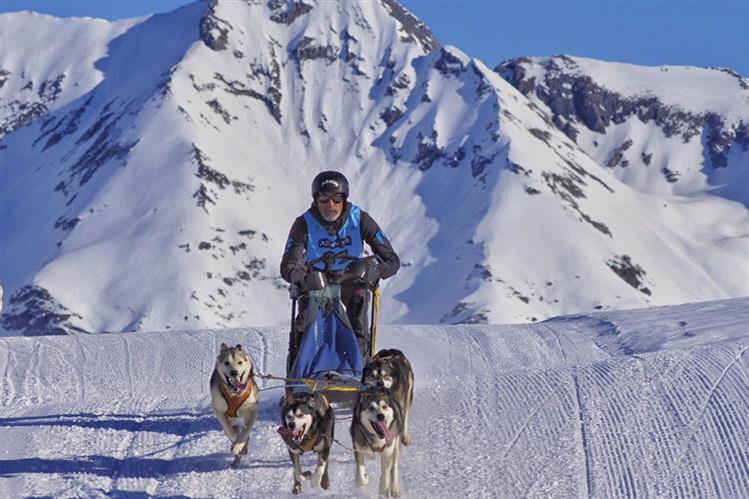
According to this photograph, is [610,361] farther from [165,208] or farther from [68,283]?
[165,208]

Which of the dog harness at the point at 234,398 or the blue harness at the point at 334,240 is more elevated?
the blue harness at the point at 334,240

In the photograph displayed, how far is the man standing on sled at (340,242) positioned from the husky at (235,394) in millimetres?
993

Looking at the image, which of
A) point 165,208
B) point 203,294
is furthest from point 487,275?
point 165,208

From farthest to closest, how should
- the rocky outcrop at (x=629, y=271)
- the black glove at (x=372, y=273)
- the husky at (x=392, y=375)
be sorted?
1. the rocky outcrop at (x=629, y=271)
2. the black glove at (x=372, y=273)
3. the husky at (x=392, y=375)

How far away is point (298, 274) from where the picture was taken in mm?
10641

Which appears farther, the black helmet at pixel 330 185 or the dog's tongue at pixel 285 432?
the black helmet at pixel 330 185

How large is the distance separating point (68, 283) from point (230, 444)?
499 ft

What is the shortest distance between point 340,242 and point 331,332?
39.7 inches

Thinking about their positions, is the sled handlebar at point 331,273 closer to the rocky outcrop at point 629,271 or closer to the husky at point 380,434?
the husky at point 380,434

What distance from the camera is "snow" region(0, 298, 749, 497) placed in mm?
9539

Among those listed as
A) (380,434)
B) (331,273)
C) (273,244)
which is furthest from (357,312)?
(273,244)

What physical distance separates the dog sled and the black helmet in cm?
65

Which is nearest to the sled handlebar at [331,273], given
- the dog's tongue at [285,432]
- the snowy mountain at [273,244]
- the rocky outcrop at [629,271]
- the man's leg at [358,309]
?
the man's leg at [358,309]

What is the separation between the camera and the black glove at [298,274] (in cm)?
1063
